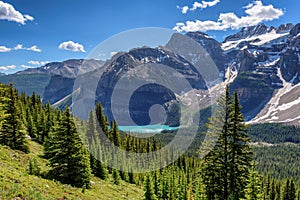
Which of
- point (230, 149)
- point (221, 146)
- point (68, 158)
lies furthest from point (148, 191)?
point (230, 149)

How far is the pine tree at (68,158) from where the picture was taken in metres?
29.4

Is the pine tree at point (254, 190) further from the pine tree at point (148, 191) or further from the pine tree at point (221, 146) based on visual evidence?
the pine tree at point (148, 191)

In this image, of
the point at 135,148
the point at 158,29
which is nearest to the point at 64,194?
the point at 158,29

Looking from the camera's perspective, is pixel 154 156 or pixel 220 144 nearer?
pixel 220 144

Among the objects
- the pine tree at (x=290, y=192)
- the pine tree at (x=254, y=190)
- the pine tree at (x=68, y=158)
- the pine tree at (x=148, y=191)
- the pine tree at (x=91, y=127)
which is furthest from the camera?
the pine tree at (x=290, y=192)

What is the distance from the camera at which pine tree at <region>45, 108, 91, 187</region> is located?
29.4 metres

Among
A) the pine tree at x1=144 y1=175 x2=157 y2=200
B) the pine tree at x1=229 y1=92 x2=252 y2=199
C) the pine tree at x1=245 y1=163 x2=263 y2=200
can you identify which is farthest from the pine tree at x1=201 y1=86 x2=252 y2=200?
the pine tree at x1=144 y1=175 x2=157 y2=200

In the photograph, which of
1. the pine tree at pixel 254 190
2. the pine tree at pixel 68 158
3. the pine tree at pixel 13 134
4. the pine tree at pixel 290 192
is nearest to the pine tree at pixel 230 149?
the pine tree at pixel 254 190

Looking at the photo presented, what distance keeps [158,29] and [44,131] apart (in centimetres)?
3196

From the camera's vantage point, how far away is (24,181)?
19359mm

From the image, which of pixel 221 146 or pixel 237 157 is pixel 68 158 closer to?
pixel 221 146

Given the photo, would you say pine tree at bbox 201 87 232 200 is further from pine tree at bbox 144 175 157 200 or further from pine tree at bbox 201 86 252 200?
pine tree at bbox 144 175 157 200

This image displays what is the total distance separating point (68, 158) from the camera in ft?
97.6

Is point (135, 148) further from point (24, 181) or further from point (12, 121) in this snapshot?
point (24, 181)
